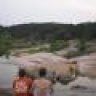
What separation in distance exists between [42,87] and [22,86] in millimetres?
164

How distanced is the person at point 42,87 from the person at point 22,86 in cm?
5

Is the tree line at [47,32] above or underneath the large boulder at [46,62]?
above

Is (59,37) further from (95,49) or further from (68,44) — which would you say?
(95,49)

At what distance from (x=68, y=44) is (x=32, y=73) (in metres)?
0.38

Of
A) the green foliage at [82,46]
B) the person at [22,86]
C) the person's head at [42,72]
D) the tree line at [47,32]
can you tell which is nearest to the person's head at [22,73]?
the person at [22,86]

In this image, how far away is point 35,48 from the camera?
2.38 metres

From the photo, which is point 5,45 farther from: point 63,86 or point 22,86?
point 63,86

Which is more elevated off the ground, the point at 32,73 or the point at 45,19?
the point at 45,19

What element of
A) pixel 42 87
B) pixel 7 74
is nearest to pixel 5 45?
pixel 7 74

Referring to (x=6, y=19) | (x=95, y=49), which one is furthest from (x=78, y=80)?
(x=6, y=19)

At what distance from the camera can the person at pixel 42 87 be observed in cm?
232

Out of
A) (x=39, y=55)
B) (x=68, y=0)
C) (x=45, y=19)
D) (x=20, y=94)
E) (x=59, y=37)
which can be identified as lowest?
(x=20, y=94)

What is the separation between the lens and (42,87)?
2.32m

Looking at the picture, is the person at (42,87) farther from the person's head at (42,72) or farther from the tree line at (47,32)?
the tree line at (47,32)
